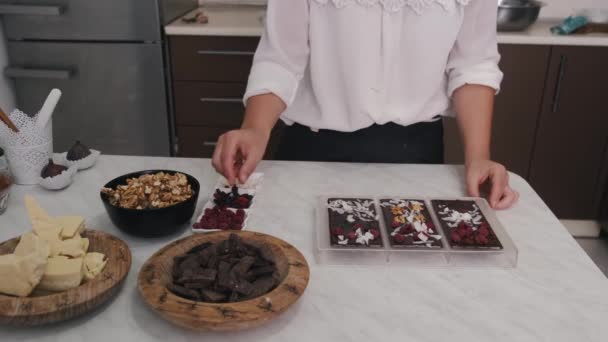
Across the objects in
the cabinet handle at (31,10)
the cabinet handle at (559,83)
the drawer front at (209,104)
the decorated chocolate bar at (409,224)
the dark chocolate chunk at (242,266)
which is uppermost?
the cabinet handle at (31,10)

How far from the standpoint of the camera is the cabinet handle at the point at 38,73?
7.31ft

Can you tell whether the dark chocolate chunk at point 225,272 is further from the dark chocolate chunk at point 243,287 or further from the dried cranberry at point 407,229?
the dried cranberry at point 407,229

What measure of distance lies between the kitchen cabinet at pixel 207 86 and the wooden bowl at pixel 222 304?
1589 mm

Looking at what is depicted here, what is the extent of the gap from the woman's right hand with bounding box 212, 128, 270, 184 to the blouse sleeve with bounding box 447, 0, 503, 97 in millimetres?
508

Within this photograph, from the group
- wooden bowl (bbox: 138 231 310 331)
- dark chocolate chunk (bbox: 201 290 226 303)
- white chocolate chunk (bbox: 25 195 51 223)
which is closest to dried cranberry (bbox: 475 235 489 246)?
wooden bowl (bbox: 138 231 310 331)

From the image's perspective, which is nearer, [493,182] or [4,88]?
[493,182]

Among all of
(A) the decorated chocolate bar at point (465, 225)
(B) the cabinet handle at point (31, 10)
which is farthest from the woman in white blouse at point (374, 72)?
(B) the cabinet handle at point (31, 10)

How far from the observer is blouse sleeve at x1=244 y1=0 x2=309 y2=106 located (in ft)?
3.85

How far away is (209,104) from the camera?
2.30m

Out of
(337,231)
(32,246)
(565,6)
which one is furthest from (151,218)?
(565,6)

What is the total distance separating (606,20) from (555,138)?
0.51 m

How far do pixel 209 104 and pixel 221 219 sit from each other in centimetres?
149

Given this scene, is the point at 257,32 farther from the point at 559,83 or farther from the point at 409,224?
the point at 409,224

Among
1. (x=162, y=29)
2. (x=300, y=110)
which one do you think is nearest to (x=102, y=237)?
(x=300, y=110)
